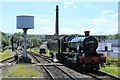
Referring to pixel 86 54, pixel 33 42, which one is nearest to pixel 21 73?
pixel 86 54

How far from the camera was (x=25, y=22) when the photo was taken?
36562 millimetres

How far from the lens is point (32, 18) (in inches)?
1435

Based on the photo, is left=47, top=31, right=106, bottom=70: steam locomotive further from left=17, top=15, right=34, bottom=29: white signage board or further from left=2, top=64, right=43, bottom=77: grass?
left=17, top=15, right=34, bottom=29: white signage board

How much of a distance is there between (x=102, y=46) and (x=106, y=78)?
61.0 metres

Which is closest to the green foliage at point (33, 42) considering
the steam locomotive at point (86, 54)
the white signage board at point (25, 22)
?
the white signage board at point (25, 22)

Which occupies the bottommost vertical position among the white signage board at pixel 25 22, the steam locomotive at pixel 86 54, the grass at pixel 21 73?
the grass at pixel 21 73

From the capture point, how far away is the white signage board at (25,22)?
36312 mm

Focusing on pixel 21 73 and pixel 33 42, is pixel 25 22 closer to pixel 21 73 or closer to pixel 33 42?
pixel 21 73

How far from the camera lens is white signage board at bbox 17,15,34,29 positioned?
36312mm

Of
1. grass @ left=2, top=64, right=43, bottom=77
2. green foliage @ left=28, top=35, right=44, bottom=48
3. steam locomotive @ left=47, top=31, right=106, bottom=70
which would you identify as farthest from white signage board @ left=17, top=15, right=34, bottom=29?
green foliage @ left=28, top=35, right=44, bottom=48

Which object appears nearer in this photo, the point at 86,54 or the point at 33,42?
the point at 86,54

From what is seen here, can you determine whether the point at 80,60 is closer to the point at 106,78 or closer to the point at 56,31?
the point at 106,78

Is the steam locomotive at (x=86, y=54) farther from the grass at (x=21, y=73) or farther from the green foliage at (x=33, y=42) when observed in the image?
the green foliage at (x=33, y=42)

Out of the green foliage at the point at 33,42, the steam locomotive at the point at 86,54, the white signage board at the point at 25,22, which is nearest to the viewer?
the steam locomotive at the point at 86,54
